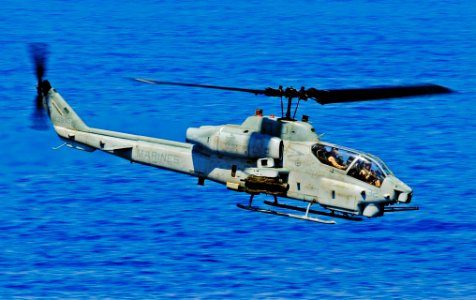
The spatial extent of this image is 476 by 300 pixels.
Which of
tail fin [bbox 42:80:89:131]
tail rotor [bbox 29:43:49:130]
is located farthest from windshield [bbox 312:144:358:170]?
tail rotor [bbox 29:43:49:130]

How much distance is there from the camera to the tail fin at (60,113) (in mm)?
54875

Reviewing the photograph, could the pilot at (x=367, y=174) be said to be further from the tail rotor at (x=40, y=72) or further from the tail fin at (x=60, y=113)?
the tail rotor at (x=40, y=72)

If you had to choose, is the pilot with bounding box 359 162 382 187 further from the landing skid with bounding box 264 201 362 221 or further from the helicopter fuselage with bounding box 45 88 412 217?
the landing skid with bounding box 264 201 362 221

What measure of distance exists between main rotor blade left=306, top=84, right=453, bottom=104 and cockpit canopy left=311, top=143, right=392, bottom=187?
7.30 feet

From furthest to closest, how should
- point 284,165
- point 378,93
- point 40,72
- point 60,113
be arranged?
point 40,72, point 60,113, point 284,165, point 378,93

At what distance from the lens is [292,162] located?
49344 millimetres

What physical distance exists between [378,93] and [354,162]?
313 cm

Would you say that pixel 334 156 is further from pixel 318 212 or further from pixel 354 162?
pixel 318 212

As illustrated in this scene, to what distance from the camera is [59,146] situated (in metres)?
54.9

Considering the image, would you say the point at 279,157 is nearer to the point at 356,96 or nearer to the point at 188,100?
the point at 356,96

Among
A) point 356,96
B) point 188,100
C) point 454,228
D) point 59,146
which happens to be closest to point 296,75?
point 188,100

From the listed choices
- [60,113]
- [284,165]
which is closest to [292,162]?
[284,165]

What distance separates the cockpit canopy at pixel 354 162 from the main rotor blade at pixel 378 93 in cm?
222

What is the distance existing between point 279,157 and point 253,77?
116 feet
